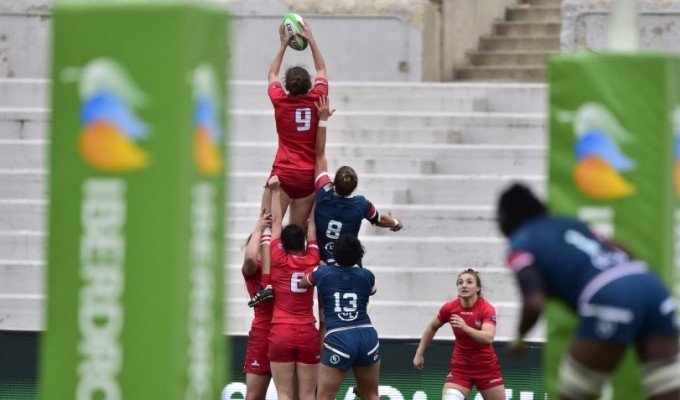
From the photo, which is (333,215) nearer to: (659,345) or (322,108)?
(322,108)

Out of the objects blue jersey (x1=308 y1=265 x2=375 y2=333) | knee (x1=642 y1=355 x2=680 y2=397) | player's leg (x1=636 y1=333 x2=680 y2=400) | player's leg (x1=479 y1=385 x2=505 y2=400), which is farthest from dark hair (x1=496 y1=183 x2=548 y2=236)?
player's leg (x1=479 y1=385 x2=505 y2=400)

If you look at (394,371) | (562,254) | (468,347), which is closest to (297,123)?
(468,347)

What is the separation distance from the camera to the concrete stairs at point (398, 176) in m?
16.6

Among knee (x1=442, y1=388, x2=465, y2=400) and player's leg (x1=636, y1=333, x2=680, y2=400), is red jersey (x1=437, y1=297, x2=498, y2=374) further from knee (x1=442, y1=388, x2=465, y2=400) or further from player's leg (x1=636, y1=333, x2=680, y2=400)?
player's leg (x1=636, y1=333, x2=680, y2=400)

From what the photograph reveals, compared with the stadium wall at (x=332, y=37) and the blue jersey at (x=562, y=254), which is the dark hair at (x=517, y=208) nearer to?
the blue jersey at (x=562, y=254)

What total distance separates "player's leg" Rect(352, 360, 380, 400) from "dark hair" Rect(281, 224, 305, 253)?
104cm

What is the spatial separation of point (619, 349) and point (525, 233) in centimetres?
80

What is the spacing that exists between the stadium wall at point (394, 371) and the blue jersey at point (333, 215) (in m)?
1.53

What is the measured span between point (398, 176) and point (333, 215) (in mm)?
4108

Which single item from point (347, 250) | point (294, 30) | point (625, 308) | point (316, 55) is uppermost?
point (294, 30)

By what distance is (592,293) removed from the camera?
8953 mm

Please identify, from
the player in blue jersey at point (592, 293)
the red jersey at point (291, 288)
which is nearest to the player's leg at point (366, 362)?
the red jersey at point (291, 288)

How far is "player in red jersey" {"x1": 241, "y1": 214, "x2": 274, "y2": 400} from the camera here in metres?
13.9

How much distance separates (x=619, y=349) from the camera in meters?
9.12
